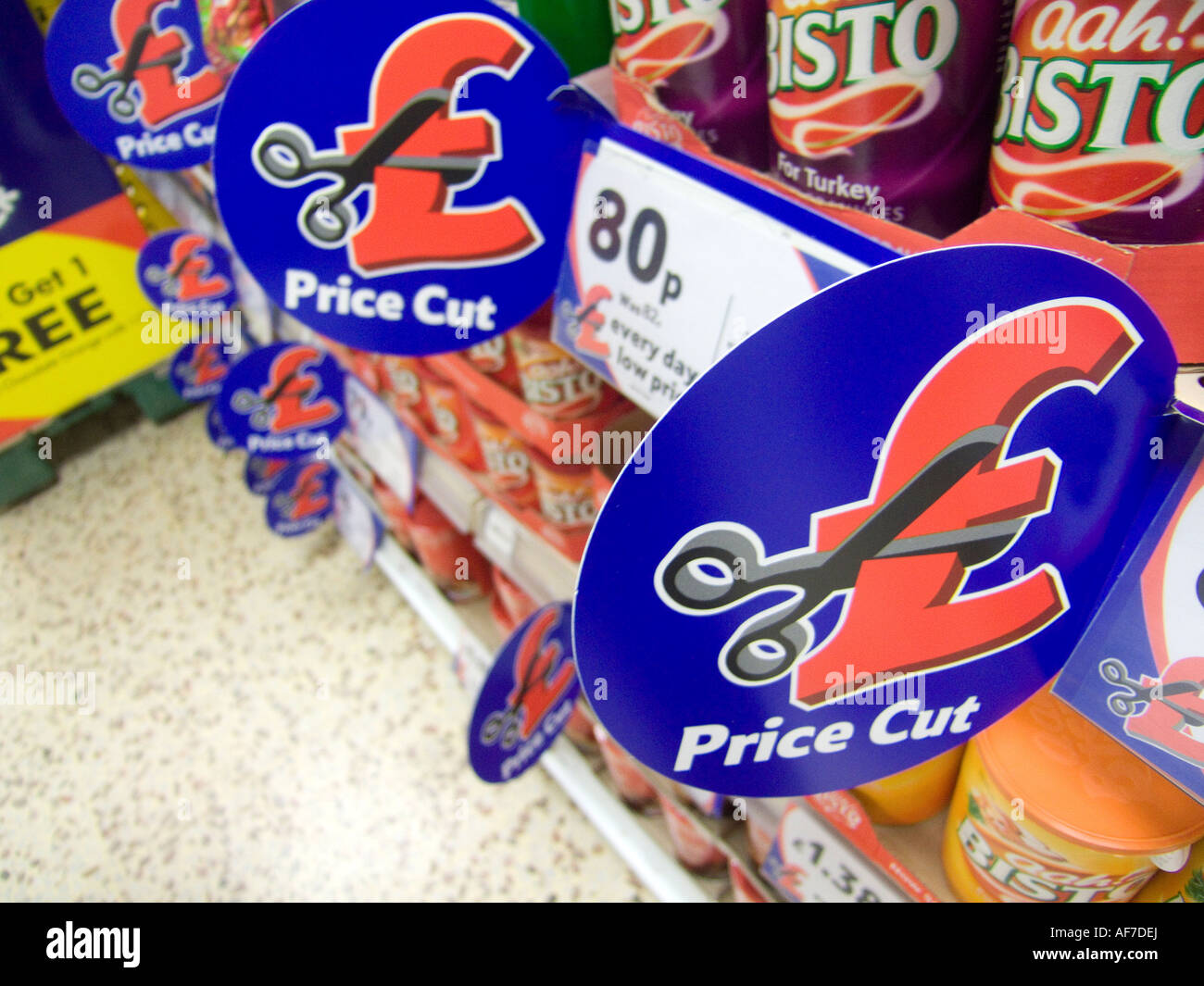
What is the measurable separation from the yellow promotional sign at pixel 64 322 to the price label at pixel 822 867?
6.61ft

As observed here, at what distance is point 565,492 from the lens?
120 cm

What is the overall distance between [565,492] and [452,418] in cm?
32

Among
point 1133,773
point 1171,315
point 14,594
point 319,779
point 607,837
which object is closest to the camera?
point 1171,315

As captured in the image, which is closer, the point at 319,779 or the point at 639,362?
the point at 639,362

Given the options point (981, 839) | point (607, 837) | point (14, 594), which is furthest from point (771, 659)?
point (14, 594)

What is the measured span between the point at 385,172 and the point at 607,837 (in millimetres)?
1358

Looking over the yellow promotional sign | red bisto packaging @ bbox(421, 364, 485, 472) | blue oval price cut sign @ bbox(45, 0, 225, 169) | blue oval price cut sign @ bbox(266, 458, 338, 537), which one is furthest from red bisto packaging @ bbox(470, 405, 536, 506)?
the yellow promotional sign

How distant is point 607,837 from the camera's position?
160 centimetres

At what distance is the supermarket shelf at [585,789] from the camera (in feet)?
4.89

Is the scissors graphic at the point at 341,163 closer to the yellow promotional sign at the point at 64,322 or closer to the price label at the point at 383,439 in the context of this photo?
the price label at the point at 383,439

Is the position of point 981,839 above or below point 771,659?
below

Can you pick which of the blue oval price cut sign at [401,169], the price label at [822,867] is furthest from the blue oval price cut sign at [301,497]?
the price label at [822,867]

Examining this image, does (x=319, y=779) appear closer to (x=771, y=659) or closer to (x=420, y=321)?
(x=420, y=321)
